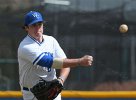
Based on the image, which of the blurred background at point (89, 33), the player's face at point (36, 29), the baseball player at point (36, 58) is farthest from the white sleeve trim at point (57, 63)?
the blurred background at point (89, 33)

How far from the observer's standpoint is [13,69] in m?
15.0

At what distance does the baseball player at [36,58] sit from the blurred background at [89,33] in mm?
8541

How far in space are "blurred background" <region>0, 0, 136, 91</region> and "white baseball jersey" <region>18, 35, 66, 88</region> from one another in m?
8.54

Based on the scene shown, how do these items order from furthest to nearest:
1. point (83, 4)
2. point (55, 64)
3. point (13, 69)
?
point (83, 4) → point (13, 69) → point (55, 64)

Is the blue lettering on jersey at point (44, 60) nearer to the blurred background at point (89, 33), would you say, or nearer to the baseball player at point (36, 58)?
the baseball player at point (36, 58)

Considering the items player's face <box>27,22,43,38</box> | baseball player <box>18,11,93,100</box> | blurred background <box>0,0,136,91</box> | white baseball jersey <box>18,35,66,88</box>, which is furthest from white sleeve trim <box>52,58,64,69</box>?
blurred background <box>0,0,136,91</box>

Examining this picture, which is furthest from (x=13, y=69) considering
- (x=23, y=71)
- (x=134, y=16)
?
(x=23, y=71)

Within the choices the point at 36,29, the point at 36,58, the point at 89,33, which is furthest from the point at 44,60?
the point at 89,33

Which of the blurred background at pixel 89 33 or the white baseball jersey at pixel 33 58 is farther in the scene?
the blurred background at pixel 89 33

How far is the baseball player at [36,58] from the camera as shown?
4.38 m

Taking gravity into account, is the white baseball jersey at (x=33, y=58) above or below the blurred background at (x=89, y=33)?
above

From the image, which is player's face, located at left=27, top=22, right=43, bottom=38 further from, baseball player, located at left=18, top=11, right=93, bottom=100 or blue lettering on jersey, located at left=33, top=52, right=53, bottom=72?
blue lettering on jersey, located at left=33, top=52, right=53, bottom=72

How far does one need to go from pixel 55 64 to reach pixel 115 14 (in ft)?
37.4

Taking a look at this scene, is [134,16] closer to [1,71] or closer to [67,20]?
[67,20]
